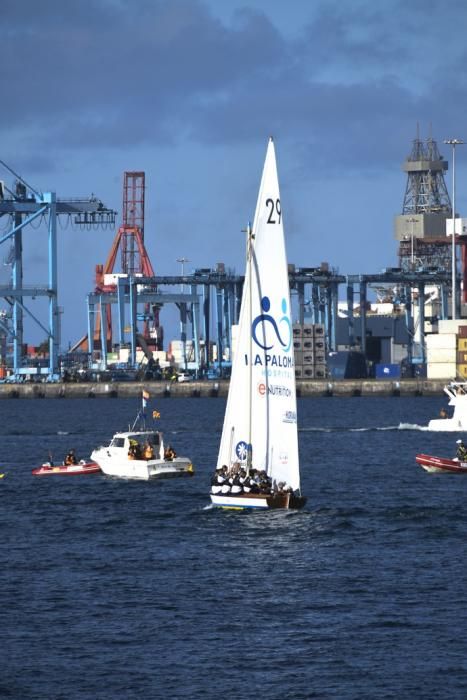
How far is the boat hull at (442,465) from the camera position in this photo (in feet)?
225

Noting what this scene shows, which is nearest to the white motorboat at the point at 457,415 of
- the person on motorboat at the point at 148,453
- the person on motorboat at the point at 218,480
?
the person on motorboat at the point at 148,453

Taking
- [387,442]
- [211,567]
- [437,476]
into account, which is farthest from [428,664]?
[387,442]

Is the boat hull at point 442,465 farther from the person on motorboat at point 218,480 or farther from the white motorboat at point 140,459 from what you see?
the person on motorboat at point 218,480

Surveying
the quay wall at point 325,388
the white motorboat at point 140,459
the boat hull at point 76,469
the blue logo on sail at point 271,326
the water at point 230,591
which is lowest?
the water at point 230,591

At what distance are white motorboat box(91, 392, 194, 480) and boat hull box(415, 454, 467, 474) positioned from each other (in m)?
10.6

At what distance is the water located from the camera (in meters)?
31.4

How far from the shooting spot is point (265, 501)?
50312 millimetres

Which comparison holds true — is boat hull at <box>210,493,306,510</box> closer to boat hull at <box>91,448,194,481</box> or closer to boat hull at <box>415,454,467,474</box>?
boat hull at <box>91,448,194,481</box>

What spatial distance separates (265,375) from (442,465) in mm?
21088

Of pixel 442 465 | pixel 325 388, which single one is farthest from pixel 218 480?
pixel 325 388

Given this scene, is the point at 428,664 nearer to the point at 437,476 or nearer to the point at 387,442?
the point at 437,476

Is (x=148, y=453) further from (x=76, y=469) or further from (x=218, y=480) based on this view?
(x=218, y=480)

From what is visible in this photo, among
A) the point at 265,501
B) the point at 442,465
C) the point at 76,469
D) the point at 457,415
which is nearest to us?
the point at 265,501

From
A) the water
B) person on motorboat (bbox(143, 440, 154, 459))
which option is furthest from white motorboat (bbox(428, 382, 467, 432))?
person on motorboat (bbox(143, 440, 154, 459))
